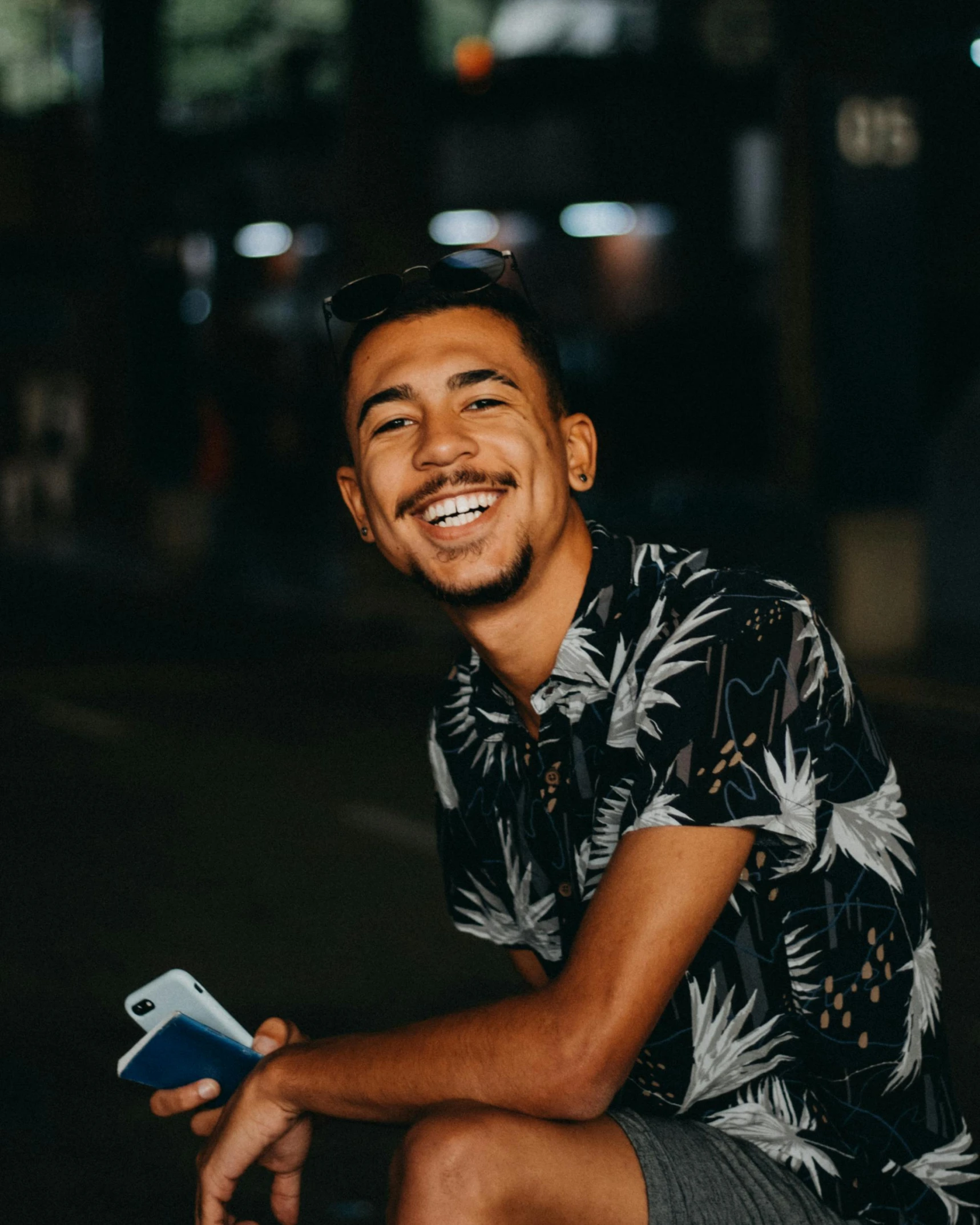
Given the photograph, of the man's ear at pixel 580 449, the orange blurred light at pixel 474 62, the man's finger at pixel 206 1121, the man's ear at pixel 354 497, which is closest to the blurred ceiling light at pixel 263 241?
the orange blurred light at pixel 474 62

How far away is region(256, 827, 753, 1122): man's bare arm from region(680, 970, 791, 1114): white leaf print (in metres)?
0.12

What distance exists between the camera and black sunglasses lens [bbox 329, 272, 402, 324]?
2.66 metres

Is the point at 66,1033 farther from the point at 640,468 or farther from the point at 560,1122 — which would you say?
the point at 640,468

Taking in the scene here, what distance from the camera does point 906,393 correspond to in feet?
45.8

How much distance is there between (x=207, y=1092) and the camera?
2.54 metres

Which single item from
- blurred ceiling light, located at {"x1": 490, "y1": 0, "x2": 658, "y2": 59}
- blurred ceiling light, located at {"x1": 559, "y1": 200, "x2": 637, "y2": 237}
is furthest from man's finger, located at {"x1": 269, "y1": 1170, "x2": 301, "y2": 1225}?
blurred ceiling light, located at {"x1": 559, "y1": 200, "x2": 637, "y2": 237}

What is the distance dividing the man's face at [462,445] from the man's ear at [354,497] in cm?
18

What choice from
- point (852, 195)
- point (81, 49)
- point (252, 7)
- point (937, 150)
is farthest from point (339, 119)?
point (81, 49)

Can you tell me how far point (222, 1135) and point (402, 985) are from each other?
11.5 ft

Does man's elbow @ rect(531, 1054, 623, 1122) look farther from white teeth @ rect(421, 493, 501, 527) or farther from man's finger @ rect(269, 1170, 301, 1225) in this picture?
white teeth @ rect(421, 493, 501, 527)

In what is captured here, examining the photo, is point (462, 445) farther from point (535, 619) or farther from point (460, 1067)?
point (460, 1067)

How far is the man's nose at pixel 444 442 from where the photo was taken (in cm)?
262

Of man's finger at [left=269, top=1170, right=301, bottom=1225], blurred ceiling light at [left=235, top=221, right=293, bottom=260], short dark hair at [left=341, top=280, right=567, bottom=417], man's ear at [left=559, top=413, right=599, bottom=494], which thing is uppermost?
blurred ceiling light at [left=235, top=221, right=293, bottom=260]

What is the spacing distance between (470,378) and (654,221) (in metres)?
33.3
